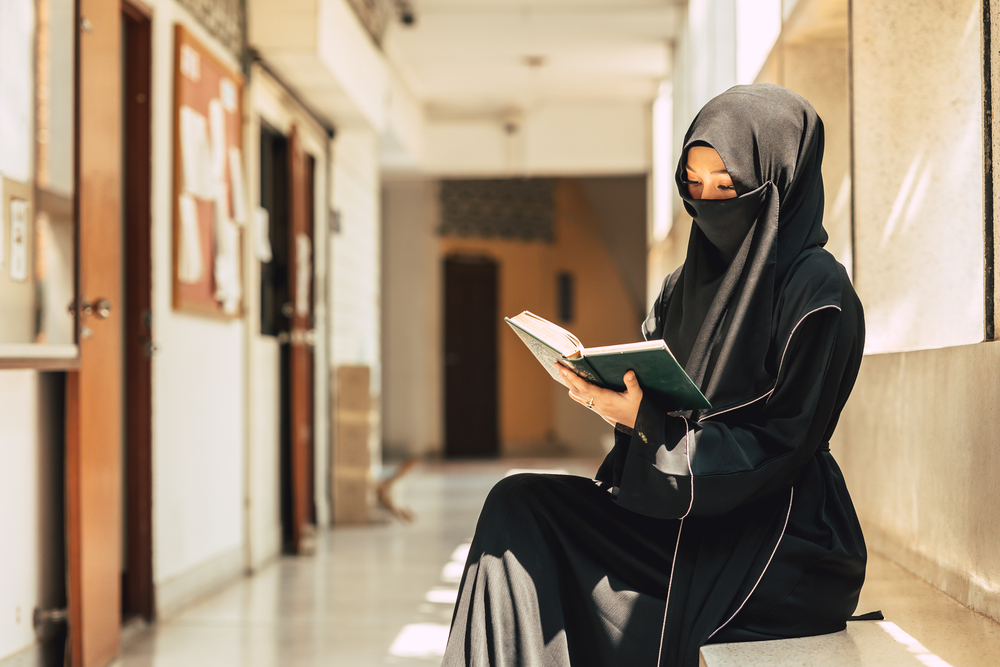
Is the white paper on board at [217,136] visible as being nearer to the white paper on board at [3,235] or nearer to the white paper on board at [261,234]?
the white paper on board at [261,234]

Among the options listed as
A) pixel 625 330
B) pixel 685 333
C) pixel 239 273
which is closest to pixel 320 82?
pixel 239 273

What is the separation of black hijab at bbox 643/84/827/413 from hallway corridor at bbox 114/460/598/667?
1.64m

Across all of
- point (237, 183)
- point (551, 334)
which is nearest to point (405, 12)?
point (237, 183)

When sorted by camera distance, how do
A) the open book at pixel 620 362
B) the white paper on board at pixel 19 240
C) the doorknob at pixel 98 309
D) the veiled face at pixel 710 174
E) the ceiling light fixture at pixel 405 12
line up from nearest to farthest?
the open book at pixel 620 362, the veiled face at pixel 710 174, the white paper on board at pixel 19 240, the doorknob at pixel 98 309, the ceiling light fixture at pixel 405 12

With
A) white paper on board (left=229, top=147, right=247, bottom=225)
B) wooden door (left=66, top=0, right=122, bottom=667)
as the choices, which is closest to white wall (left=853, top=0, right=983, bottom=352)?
wooden door (left=66, top=0, right=122, bottom=667)

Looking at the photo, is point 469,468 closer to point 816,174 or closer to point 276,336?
point 276,336

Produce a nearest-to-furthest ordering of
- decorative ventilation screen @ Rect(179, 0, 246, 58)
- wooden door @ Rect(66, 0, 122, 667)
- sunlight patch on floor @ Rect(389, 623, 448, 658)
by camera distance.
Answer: wooden door @ Rect(66, 0, 122, 667), sunlight patch on floor @ Rect(389, 623, 448, 658), decorative ventilation screen @ Rect(179, 0, 246, 58)

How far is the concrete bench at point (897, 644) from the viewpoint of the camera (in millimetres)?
1294

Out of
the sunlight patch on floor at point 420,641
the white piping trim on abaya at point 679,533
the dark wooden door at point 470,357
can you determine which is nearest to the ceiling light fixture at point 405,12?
the sunlight patch on floor at point 420,641

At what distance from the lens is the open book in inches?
49.9

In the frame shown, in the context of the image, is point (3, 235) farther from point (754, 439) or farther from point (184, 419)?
point (754, 439)

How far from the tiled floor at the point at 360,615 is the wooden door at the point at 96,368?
0.26 metres

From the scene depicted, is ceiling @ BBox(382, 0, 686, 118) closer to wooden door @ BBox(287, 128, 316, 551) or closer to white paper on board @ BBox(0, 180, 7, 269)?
wooden door @ BBox(287, 128, 316, 551)

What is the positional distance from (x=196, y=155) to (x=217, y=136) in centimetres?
27
